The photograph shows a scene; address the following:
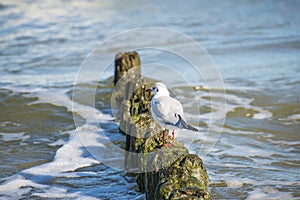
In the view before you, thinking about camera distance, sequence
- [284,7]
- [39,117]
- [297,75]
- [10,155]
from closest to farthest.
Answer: [10,155] → [39,117] → [297,75] → [284,7]

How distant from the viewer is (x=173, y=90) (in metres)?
10.3

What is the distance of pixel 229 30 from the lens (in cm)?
1582

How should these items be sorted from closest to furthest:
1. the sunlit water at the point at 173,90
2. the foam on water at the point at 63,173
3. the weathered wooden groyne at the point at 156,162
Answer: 1. the weathered wooden groyne at the point at 156,162
2. the foam on water at the point at 63,173
3. the sunlit water at the point at 173,90

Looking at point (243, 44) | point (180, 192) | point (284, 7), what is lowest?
point (180, 192)

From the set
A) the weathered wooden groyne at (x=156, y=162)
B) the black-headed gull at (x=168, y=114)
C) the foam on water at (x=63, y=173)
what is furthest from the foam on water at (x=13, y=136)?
the black-headed gull at (x=168, y=114)

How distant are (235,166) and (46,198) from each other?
255 cm

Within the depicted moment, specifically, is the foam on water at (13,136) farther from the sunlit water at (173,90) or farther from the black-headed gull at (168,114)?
the black-headed gull at (168,114)

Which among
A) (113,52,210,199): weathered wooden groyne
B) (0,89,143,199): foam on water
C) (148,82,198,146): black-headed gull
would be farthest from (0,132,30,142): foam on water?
(148,82,198,146): black-headed gull

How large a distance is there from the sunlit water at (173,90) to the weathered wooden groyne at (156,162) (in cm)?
46

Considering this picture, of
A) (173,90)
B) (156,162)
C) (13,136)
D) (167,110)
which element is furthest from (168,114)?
(173,90)

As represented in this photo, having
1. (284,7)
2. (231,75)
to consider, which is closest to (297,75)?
(231,75)

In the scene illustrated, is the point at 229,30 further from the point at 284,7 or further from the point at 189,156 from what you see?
the point at 189,156

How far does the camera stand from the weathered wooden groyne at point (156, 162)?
4.21 meters

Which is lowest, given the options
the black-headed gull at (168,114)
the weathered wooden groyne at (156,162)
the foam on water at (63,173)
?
the foam on water at (63,173)
